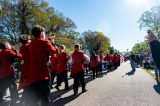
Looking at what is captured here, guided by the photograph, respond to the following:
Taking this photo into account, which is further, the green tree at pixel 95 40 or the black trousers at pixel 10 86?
the green tree at pixel 95 40

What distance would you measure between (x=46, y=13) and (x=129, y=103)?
167 feet

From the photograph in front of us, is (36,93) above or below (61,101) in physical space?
above

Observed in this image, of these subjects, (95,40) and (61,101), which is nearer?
(61,101)

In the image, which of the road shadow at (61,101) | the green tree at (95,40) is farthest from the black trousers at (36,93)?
the green tree at (95,40)

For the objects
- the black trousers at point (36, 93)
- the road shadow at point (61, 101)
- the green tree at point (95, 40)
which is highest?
the green tree at point (95, 40)

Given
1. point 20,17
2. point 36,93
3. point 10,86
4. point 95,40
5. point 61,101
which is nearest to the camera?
point 36,93

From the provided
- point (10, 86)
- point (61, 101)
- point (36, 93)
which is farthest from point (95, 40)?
point (36, 93)

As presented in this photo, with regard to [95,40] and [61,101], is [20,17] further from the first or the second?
[95,40]

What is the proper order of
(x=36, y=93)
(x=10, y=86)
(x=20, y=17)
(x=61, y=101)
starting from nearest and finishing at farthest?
(x=36, y=93), (x=10, y=86), (x=61, y=101), (x=20, y=17)

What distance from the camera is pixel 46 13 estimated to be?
193 feet

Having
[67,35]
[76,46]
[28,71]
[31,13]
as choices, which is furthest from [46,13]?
[28,71]

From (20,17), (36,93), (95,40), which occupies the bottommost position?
(36,93)

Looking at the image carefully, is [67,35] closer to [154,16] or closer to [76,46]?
[154,16]

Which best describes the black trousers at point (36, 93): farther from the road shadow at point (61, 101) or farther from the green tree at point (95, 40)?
the green tree at point (95, 40)
